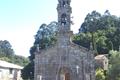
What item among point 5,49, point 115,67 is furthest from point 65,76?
point 5,49

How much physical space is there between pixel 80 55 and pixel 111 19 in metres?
43.8

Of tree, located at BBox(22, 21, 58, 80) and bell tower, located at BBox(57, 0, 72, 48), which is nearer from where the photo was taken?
bell tower, located at BBox(57, 0, 72, 48)

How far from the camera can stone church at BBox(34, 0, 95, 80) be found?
40719mm

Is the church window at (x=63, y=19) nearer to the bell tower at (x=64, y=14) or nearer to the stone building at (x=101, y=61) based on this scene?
the bell tower at (x=64, y=14)

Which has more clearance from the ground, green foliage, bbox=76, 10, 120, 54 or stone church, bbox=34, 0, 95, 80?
green foliage, bbox=76, 10, 120, 54

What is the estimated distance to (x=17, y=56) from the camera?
4407 inches

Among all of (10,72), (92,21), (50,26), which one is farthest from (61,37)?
(92,21)

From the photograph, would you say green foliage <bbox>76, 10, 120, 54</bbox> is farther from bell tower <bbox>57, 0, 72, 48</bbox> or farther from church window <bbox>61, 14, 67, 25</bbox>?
church window <bbox>61, 14, 67, 25</bbox>

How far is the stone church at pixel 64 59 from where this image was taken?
40.7 m

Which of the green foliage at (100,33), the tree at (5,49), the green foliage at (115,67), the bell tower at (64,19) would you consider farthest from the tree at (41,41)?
the tree at (5,49)

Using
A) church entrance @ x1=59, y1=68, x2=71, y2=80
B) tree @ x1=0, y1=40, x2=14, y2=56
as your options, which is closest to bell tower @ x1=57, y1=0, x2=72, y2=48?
church entrance @ x1=59, y1=68, x2=71, y2=80

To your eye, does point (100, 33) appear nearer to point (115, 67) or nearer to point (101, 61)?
point (101, 61)

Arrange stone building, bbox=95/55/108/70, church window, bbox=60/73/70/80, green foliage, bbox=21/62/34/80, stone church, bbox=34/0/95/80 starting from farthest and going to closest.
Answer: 1. green foliage, bbox=21/62/34/80
2. stone building, bbox=95/55/108/70
3. church window, bbox=60/73/70/80
4. stone church, bbox=34/0/95/80

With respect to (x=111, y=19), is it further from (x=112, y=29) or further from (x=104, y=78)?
(x=104, y=78)
